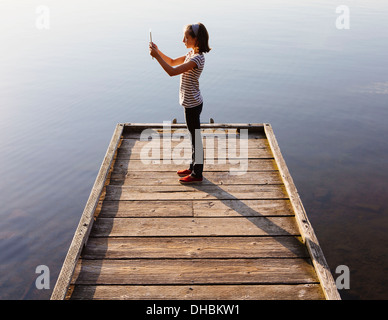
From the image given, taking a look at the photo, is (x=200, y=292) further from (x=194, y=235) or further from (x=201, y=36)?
(x=201, y=36)

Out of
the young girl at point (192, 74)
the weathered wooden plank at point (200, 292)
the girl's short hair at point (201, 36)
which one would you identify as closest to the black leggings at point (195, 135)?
the young girl at point (192, 74)

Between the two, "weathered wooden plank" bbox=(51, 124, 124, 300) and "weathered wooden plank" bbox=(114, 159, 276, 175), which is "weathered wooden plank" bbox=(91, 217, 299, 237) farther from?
"weathered wooden plank" bbox=(114, 159, 276, 175)

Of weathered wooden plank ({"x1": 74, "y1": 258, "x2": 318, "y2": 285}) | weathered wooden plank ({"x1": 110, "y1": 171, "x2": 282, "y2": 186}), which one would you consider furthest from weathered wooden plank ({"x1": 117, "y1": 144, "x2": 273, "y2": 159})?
weathered wooden plank ({"x1": 74, "y1": 258, "x2": 318, "y2": 285})

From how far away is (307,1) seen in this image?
41281 mm

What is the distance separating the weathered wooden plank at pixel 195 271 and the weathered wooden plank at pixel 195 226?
46 centimetres

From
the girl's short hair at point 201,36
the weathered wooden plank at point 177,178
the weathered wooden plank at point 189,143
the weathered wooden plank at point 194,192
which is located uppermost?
the girl's short hair at point 201,36

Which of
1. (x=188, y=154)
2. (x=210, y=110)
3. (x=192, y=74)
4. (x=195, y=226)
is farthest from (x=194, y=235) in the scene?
(x=210, y=110)

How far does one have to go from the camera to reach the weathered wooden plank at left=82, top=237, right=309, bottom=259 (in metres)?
3.88

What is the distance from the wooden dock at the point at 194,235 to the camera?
3473mm

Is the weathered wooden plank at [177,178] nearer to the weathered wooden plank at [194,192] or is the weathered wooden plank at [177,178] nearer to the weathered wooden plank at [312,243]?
the weathered wooden plank at [194,192]

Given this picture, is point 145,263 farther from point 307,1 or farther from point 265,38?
point 307,1

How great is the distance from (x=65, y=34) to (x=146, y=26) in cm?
582

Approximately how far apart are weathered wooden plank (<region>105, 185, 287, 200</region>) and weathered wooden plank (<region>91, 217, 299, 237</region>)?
509 millimetres

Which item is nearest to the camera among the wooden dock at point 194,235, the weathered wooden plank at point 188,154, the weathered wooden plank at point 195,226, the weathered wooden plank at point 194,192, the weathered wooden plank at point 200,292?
the weathered wooden plank at point 200,292
